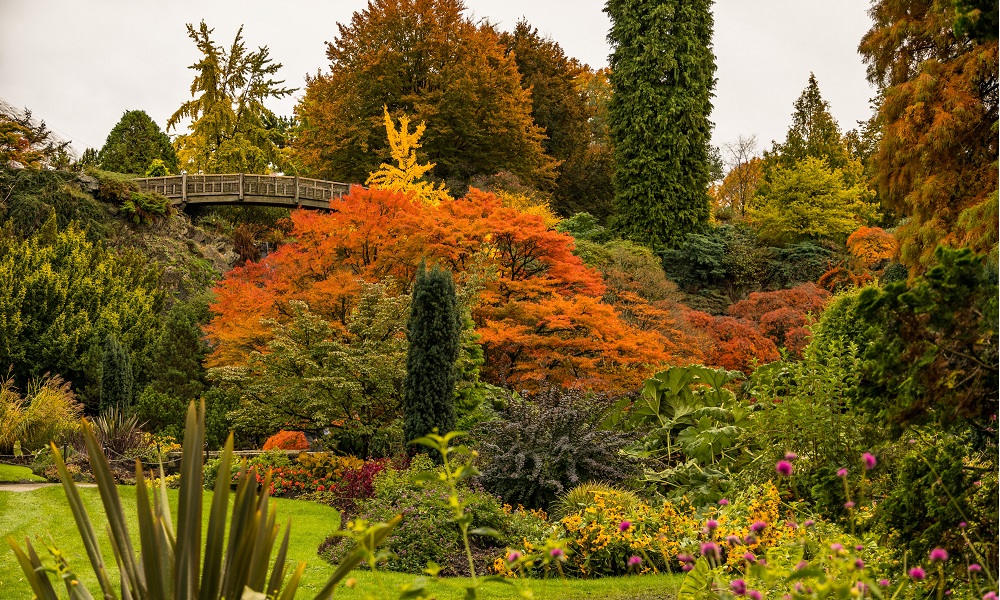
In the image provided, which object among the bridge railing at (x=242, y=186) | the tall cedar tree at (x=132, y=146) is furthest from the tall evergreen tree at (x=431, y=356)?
the tall cedar tree at (x=132, y=146)

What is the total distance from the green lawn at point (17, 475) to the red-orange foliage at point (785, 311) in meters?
12.8

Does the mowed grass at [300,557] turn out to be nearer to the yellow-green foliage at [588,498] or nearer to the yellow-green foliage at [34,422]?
the yellow-green foliage at [588,498]

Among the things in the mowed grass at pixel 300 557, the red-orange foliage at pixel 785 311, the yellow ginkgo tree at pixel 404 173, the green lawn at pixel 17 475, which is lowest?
the mowed grass at pixel 300 557

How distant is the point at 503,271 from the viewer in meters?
14.1

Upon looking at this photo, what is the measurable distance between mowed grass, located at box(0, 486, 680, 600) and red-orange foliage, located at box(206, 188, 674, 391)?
12.2ft

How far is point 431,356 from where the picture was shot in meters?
11.0

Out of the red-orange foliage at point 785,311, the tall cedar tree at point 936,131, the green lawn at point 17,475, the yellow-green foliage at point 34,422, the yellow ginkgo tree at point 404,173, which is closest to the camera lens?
the green lawn at point 17,475

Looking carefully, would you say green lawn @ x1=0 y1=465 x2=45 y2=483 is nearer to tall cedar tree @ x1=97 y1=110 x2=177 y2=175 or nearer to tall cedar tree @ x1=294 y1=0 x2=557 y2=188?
tall cedar tree @ x1=294 y1=0 x2=557 y2=188

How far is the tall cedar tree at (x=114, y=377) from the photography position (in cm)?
1575

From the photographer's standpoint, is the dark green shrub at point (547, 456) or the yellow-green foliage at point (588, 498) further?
the dark green shrub at point (547, 456)

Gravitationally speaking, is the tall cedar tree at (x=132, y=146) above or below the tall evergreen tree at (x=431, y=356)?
above

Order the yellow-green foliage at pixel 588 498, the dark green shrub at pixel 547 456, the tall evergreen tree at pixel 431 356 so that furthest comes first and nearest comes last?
the tall evergreen tree at pixel 431 356 → the dark green shrub at pixel 547 456 → the yellow-green foliage at pixel 588 498

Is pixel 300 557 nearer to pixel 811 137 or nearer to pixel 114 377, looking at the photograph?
pixel 114 377

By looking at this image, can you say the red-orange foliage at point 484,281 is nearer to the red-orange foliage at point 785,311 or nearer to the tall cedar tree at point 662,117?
the red-orange foliage at point 785,311
